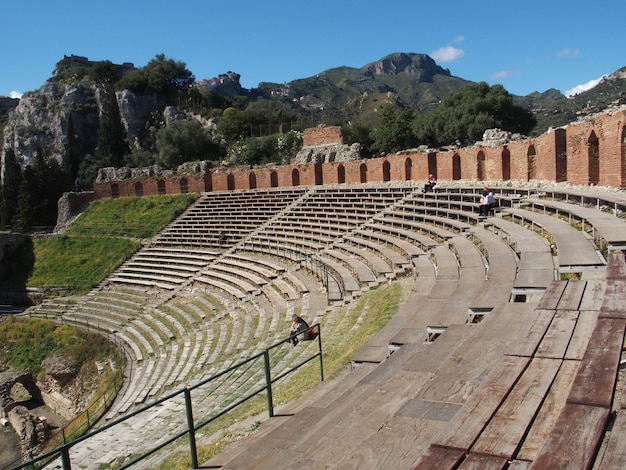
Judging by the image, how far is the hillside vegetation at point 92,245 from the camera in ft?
83.3

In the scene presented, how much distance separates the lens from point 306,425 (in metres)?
3.90

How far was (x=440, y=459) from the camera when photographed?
2.60 meters

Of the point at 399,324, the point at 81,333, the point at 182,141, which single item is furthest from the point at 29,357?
the point at 182,141

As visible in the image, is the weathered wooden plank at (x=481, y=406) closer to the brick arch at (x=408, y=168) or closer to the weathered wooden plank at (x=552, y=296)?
the weathered wooden plank at (x=552, y=296)

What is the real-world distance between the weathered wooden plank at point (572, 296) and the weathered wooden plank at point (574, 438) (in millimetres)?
2073

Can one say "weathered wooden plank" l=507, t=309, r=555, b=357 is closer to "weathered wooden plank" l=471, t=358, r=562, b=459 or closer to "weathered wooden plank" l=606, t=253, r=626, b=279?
"weathered wooden plank" l=471, t=358, r=562, b=459

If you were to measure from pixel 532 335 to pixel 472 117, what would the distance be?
118 feet

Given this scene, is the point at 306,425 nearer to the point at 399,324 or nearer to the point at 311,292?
the point at 399,324

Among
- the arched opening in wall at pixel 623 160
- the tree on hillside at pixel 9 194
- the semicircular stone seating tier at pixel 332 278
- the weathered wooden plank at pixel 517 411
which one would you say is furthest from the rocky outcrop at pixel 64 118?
the weathered wooden plank at pixel 517 411

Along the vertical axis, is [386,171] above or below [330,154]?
below

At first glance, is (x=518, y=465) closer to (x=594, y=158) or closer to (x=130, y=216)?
(x=594, y=158)

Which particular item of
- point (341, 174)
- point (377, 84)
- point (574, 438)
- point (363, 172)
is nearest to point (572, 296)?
point (574, 438)

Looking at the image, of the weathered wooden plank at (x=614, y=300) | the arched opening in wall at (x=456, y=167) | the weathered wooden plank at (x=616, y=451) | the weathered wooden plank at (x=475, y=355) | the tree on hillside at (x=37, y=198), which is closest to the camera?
the weathered wooden plank at (x=616, y=451)

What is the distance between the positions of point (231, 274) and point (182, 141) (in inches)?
1230
